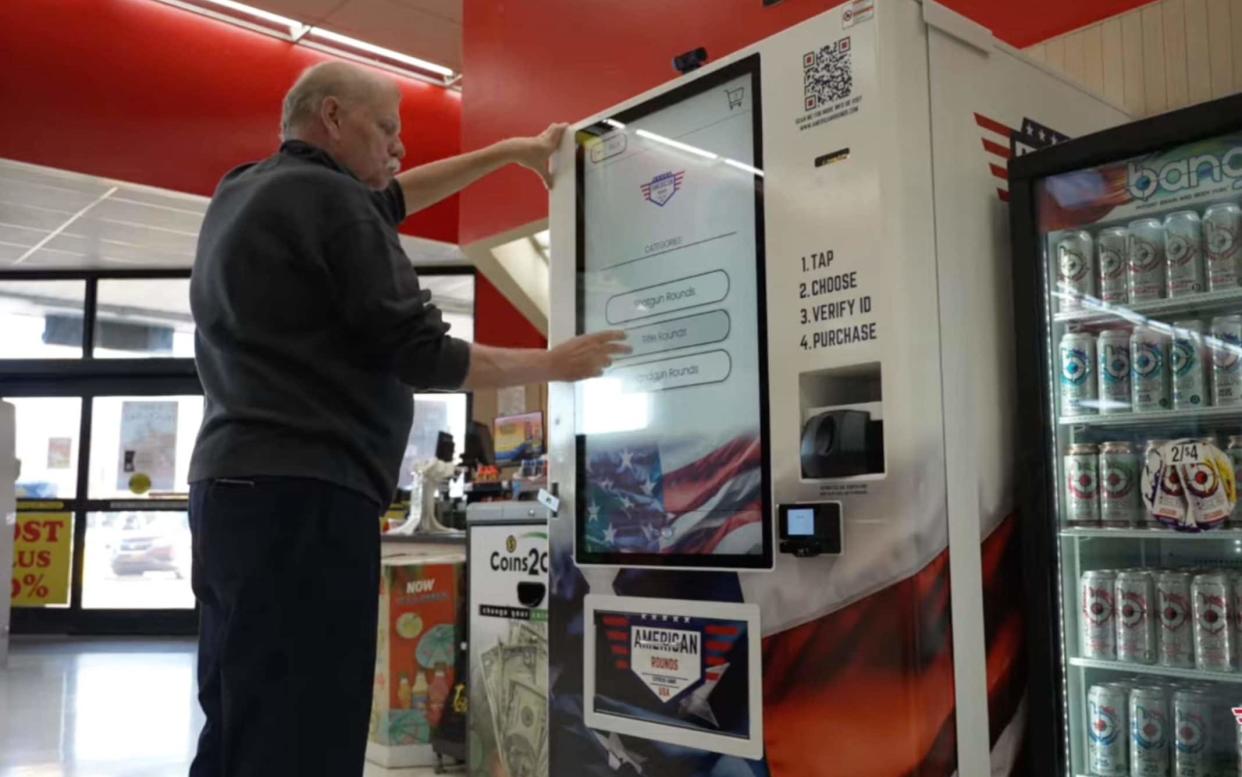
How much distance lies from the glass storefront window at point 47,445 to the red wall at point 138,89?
15.1 ft

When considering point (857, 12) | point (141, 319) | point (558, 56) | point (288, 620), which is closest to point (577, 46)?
point (558, 56)

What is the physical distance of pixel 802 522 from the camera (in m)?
2.02

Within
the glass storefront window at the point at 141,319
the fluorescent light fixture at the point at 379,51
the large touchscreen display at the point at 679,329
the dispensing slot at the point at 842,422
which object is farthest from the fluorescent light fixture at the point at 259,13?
the dispensing slot at the point at 842,422

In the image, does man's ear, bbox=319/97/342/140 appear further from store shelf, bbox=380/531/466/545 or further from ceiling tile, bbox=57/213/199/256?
ceiling tile, bbox=57/213/199/256

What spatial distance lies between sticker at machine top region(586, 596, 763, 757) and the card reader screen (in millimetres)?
188

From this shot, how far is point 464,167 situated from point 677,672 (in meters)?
1.25

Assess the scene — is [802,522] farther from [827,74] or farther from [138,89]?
[138,89]

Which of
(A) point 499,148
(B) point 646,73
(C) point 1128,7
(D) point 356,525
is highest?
(B) point 646,73

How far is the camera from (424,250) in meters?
8.85

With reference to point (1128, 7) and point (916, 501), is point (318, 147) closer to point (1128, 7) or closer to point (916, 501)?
point (916, 501)

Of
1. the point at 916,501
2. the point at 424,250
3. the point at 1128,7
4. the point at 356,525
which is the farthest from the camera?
the point at 424,250

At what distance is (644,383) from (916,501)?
0.72 metres

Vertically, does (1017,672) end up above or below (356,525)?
below

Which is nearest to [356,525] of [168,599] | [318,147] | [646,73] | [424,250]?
[318,147]
